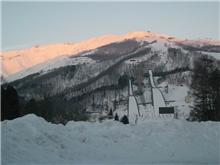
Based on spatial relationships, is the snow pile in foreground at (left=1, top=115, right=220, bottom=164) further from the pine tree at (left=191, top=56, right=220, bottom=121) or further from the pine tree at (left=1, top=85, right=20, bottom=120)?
the pine tree at (left=1, top=85, right=20, bottom=120)

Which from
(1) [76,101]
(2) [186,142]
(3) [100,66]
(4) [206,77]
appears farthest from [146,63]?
(2) [186,142]

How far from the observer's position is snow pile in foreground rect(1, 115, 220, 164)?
57.0ft

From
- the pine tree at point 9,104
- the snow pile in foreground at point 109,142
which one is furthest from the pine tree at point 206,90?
the pine tree at point 9,104

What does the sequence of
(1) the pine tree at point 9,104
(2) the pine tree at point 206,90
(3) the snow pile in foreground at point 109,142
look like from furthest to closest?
(2) the pine tree at point 206,90 → (1) the pine tree at point 9,104 → (3) the snow pile in foreground at point 109,142

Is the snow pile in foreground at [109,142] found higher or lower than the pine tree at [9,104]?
higher

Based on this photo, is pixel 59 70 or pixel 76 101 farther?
pixel 59 70

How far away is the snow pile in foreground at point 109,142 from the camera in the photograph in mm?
17375

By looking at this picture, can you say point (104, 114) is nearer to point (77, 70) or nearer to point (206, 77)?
point (206, 77)

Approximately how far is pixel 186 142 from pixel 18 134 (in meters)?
8.70

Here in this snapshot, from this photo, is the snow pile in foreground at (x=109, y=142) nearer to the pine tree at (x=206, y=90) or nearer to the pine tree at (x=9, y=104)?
the pine tree at (x=206, y=90)

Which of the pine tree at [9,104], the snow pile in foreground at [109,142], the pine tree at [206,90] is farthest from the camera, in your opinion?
the pine tree at [206,90]

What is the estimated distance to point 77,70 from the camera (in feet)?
650

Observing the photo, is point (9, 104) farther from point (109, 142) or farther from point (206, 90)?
point (109, 142)

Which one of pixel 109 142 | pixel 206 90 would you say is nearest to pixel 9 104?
pixel 206 90
